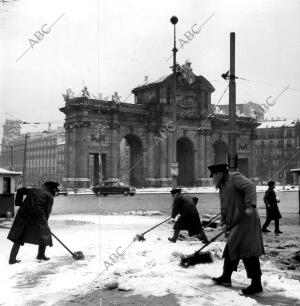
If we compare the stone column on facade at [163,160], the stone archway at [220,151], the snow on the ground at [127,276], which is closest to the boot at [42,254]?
the snow on the ground at [127,276]

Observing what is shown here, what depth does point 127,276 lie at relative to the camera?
6.68 meters

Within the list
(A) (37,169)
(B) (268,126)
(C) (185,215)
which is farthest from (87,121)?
(A) (37,169)

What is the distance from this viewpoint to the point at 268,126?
107m

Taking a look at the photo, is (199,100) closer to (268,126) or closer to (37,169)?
(268,126)

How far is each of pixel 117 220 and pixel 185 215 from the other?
21.0 ft

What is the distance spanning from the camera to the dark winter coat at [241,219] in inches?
237

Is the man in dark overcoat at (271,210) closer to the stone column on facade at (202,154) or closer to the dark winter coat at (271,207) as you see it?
the dark winter coat at (271,207)

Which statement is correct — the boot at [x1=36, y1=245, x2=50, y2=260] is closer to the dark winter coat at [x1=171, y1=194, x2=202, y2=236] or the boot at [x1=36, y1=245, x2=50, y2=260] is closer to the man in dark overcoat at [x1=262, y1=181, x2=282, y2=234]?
the dark winter coat at [x1=171, y1=194, x2=202, y2=236]

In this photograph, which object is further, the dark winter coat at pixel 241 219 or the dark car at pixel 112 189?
the dark car at pixel 112 189

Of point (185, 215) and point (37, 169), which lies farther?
point (37, 169)

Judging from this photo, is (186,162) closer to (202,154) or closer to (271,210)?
(202,154)

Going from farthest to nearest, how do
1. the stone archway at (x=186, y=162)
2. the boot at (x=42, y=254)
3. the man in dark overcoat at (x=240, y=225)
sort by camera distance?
the stone archway at (x=186, y=162) → the boot at (x=42, y=254) → the man in dark overcoat at (x=240, y=225)

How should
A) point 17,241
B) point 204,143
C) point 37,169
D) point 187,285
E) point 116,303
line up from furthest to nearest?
point 37,169, point 204,143, point 17,241, point 187,285, point 116,303

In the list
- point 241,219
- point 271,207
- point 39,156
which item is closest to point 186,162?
point 271,207
